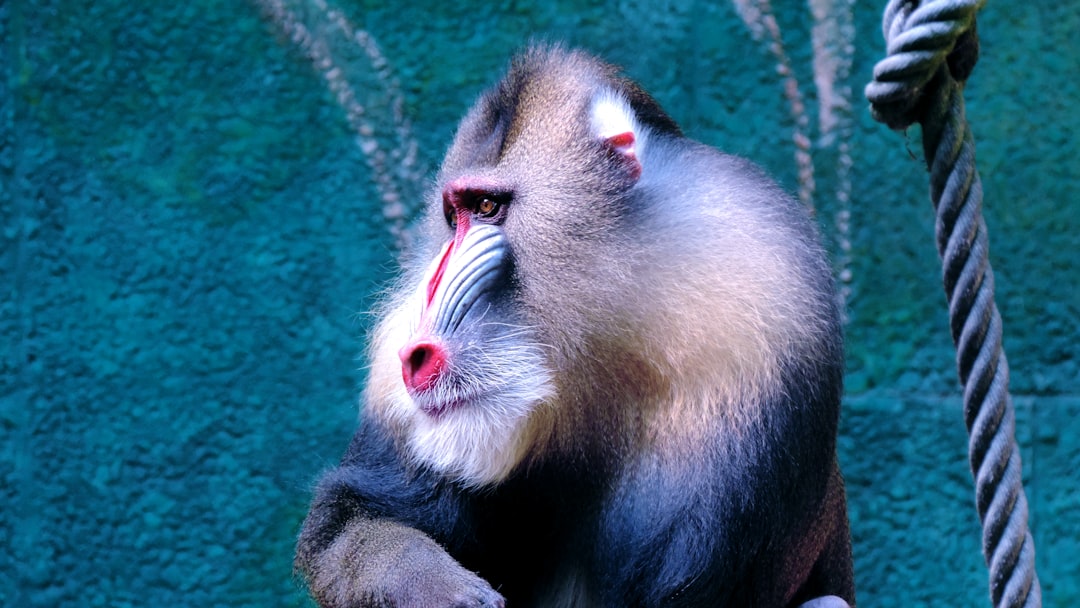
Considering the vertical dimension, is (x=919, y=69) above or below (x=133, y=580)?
above

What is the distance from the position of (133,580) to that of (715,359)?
92.4 inches

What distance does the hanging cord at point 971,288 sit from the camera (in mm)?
1496

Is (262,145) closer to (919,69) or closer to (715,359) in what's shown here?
(715,359)

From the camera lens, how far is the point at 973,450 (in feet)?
5.12

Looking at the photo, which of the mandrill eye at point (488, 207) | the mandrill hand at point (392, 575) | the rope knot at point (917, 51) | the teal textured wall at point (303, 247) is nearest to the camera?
the rope knot at point (917, 51)

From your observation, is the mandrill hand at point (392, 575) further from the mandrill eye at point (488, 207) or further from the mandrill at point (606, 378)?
the mandrill eye at point (488, 207)

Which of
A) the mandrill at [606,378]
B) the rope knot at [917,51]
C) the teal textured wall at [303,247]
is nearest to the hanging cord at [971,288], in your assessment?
the rope knot at [917,51]

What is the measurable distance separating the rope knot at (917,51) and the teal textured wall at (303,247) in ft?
7.42

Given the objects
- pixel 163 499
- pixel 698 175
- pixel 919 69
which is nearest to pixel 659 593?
pixel 698 175

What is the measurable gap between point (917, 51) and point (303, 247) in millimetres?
2669

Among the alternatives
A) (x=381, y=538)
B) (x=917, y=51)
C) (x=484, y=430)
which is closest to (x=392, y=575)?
(x=381, y=538)

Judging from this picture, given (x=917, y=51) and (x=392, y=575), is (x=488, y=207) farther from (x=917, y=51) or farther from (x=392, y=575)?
(x=917, y=51)

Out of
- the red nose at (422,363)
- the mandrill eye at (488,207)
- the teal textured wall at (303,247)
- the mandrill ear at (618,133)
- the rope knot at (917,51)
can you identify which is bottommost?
the teal textured wall at (303,247)

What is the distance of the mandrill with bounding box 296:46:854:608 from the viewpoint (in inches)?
89.0
